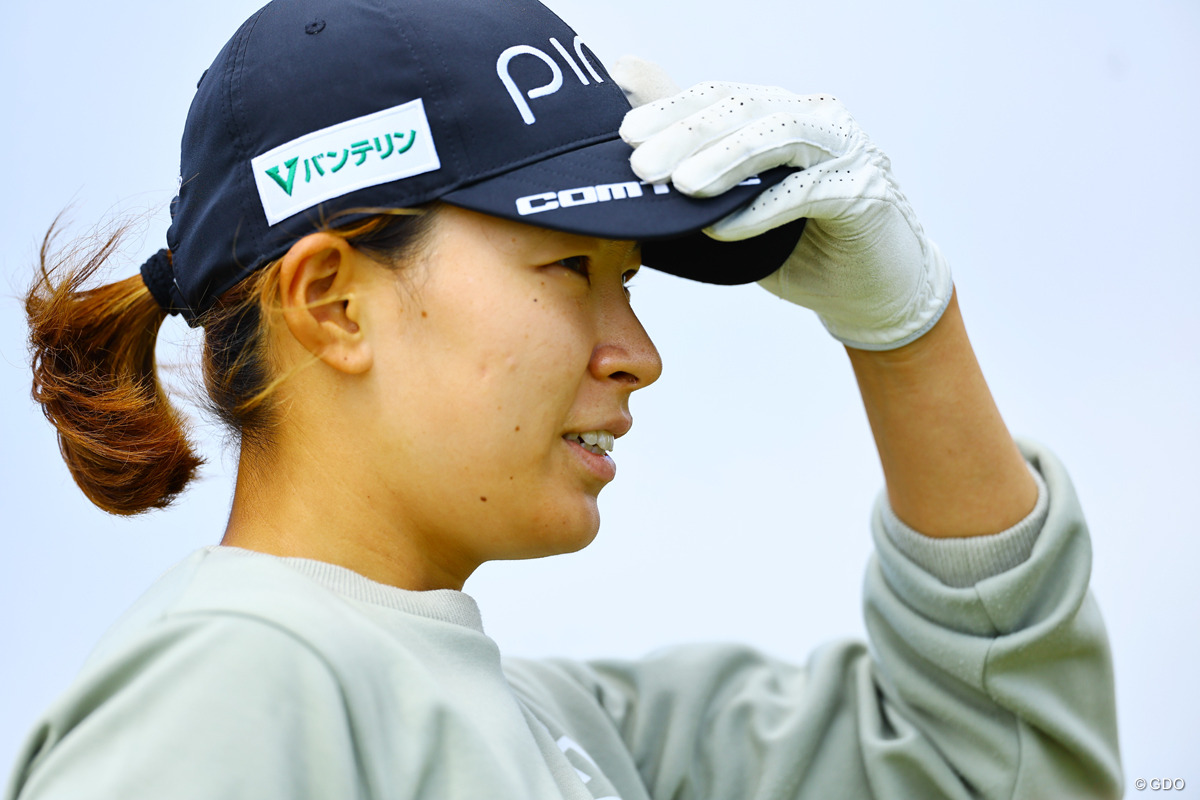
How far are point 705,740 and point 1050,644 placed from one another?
0.40 meters

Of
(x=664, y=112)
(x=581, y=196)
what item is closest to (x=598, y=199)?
(x=581, y=196)

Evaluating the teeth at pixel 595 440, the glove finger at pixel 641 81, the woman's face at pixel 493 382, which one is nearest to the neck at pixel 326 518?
the woman's face at pixel 493 382

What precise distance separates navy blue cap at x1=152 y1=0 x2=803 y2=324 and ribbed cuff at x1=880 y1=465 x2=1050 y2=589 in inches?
19.3

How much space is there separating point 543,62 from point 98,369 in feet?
1.63

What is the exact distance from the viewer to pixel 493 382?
78 centimetres

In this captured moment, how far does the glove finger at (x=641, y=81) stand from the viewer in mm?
990

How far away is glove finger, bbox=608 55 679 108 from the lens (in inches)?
39.0

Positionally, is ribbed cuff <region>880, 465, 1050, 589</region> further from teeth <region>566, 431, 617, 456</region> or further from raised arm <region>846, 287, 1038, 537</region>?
teeth <region>566, 431, 617, 456</region>

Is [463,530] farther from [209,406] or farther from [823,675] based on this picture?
[823,675]

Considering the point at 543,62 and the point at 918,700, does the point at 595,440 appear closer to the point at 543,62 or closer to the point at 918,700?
the point at 543,62

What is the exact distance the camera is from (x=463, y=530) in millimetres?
835

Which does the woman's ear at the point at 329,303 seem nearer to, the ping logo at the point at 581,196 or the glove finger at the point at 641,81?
the ping logo at the point at 581,196

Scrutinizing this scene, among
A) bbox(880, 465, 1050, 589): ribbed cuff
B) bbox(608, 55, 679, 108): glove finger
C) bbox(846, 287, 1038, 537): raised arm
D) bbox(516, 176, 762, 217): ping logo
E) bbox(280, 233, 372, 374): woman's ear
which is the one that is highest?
bbox(608, 55, 679, 108): glove finger

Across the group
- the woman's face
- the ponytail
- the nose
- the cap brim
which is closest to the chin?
the woman's face
